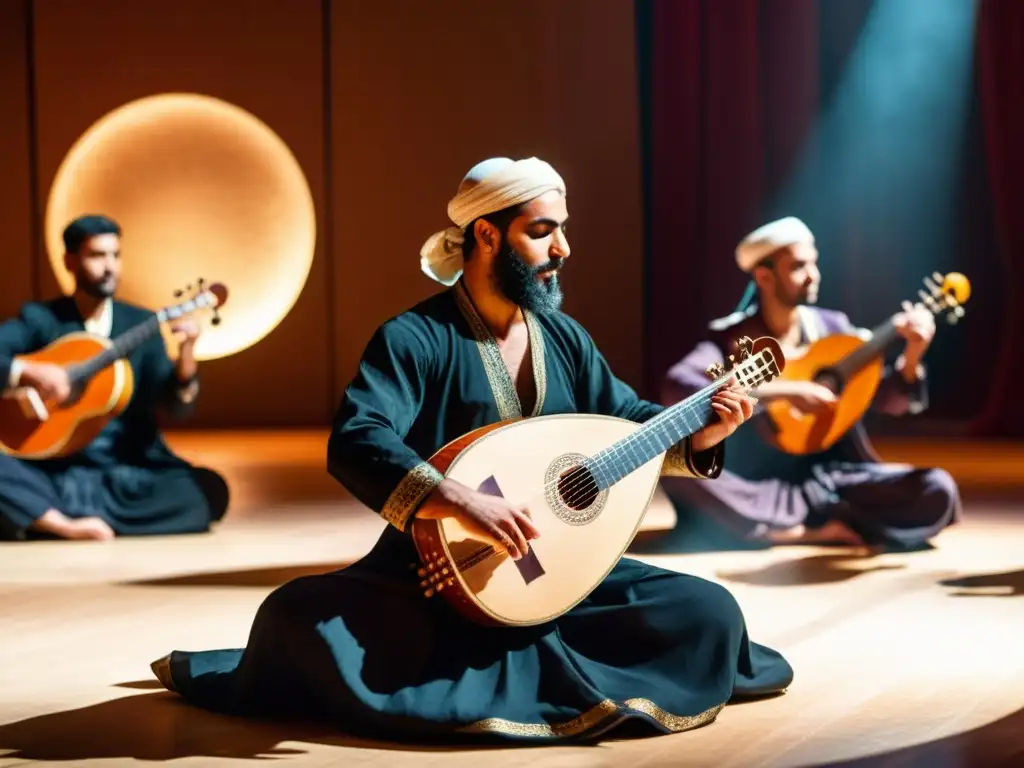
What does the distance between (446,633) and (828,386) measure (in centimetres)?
264

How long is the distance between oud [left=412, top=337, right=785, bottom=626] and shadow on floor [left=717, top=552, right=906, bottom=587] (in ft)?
5.45

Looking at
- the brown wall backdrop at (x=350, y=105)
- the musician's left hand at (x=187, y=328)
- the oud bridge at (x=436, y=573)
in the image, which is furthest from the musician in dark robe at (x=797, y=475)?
the brown wall backdrop at (x=350, y=105)

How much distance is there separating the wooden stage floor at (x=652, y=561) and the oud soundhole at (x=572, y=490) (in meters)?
0.45

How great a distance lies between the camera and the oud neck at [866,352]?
5.49 metres

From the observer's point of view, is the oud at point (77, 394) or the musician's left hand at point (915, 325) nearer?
the musician's left hand at point (915, 325)

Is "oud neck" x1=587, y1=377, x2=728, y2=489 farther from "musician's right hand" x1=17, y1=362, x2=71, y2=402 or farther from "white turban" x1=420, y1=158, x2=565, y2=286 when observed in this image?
"musician's right hand" x1=17, y1=362, x2=71, y2=402

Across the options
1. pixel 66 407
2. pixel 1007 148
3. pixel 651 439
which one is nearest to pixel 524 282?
pixel 651 439

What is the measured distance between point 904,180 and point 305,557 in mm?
4825

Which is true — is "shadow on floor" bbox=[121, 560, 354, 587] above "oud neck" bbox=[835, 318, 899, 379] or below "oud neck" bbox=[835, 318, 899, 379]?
below

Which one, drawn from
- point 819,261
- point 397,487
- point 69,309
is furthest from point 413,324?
point 819,261

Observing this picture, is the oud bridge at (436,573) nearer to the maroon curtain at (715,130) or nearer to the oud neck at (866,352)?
the oud neck at (866,352)

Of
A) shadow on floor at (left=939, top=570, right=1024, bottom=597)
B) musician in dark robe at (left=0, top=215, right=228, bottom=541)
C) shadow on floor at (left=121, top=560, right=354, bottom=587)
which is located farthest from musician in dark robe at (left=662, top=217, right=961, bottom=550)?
musician in dark robe at (left=0, top=215, right=228, bottom=541)

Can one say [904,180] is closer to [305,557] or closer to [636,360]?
[636,360]

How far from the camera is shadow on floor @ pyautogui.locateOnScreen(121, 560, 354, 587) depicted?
4934mm
